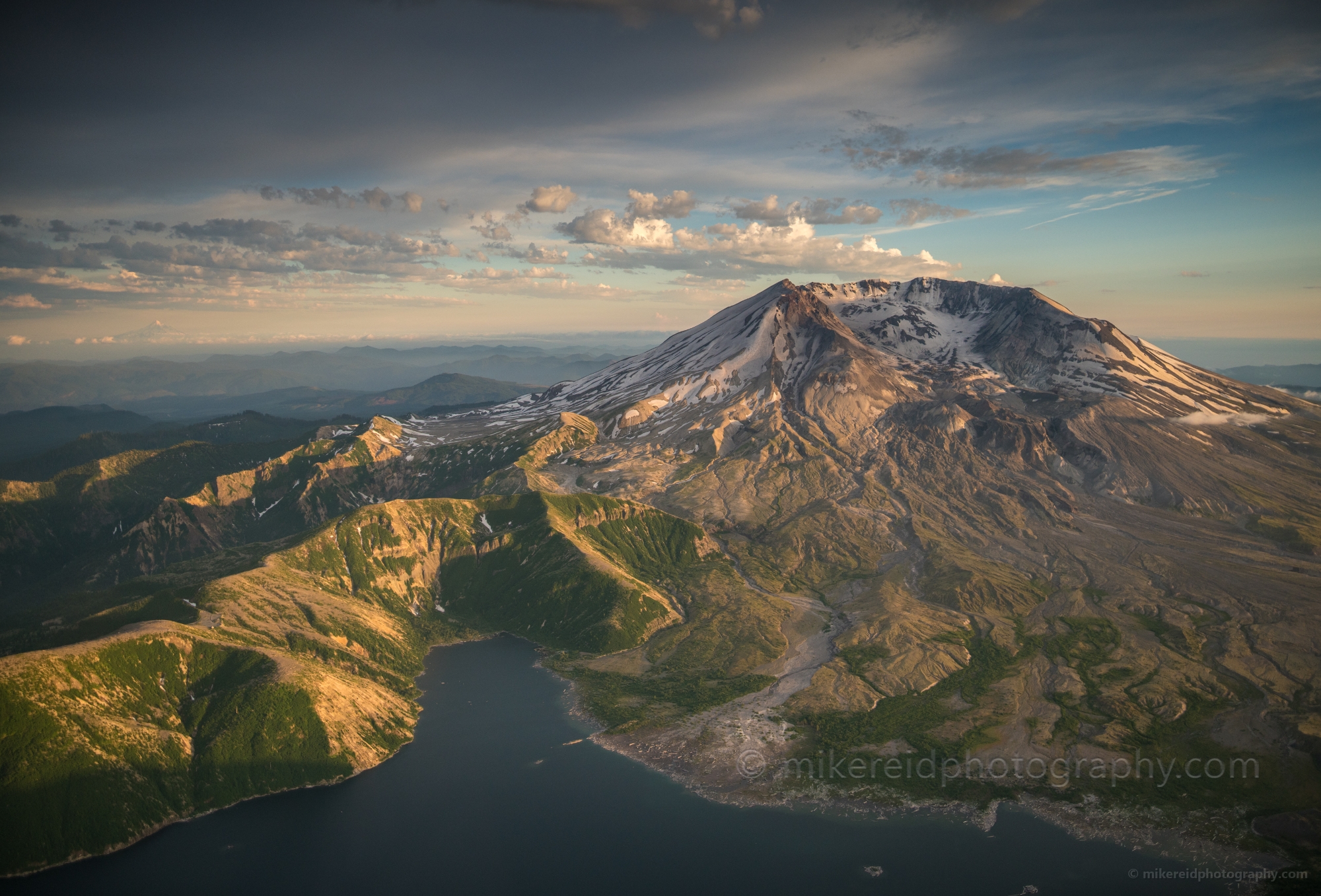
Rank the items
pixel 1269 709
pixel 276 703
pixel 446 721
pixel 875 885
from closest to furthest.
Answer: pixel 875 885 → pixel 276 703 → pixel 1269 709 → pixel 446 721

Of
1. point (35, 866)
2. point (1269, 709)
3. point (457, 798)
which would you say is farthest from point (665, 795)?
point (1269, 709)

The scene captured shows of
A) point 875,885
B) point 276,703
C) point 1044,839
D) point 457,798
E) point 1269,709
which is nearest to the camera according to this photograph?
point 875,885

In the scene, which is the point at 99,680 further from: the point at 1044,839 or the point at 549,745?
the point at 1044,839

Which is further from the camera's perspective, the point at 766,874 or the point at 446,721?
the point at 446,721

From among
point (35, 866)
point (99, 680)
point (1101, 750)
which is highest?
point (99, 680)

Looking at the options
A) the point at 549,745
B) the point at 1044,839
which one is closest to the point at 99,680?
the point at 549,745

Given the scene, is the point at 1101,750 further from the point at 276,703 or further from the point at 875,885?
the point at 276,703

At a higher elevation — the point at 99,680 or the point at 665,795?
the point at 99,680
